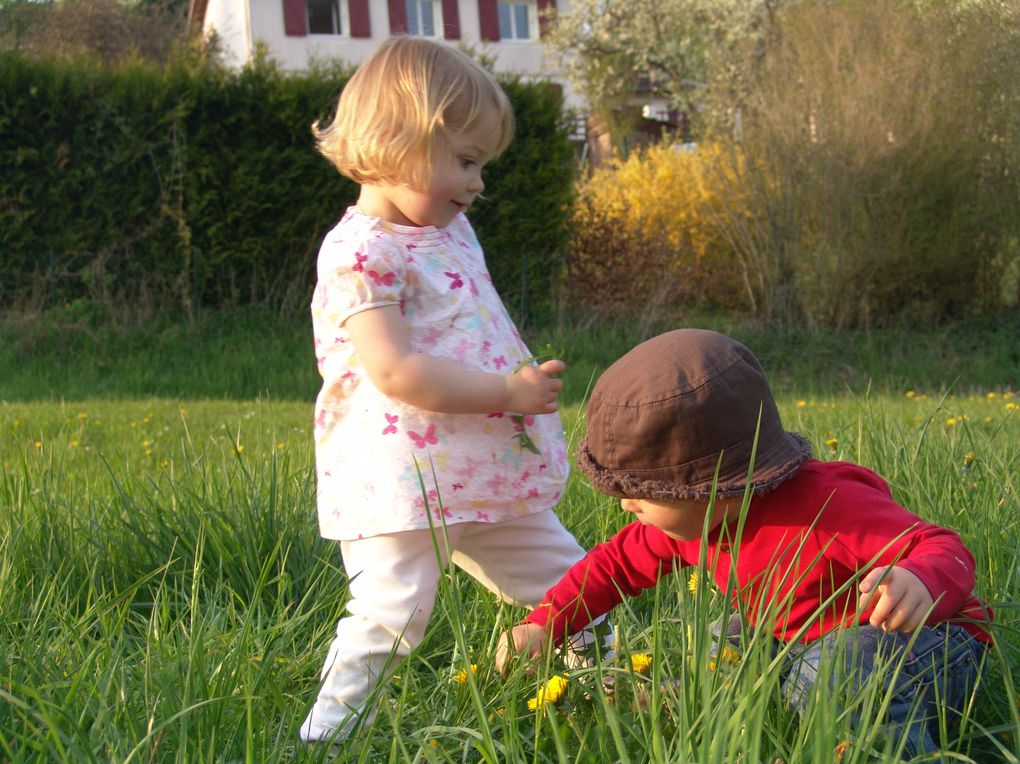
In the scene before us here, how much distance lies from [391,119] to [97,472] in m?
2.43

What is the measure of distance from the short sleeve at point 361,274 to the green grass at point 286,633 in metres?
0.48

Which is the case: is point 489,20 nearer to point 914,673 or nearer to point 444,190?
point 444,190

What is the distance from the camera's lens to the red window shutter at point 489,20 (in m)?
29.4

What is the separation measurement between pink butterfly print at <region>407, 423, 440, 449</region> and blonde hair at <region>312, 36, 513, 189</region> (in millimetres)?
472

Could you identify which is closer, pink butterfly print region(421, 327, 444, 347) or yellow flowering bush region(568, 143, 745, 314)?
pink butterfly print region(421, 327, 444, 347)

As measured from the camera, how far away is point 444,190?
7.00 feet

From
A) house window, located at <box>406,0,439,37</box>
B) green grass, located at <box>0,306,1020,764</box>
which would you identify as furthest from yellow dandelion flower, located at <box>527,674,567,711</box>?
house window, located at <box>406,0,439,37</box>

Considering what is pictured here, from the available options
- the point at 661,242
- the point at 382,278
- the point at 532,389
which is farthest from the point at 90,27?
the point at 532,389

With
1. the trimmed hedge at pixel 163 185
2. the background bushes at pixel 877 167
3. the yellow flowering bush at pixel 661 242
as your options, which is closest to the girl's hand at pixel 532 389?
the trimmed hedge at pixel 163 185

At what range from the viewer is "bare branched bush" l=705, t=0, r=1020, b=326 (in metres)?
10.5

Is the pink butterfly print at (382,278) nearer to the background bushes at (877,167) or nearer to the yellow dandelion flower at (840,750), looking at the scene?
the yellow dandelion flower at (840,750)

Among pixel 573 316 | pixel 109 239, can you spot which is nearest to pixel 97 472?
pixel 109 239

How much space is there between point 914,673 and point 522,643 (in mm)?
639

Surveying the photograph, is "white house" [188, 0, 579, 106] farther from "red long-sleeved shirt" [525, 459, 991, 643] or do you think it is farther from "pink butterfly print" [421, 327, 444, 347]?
"red long-sleeved shirt" [525, 459, 991, 643]
